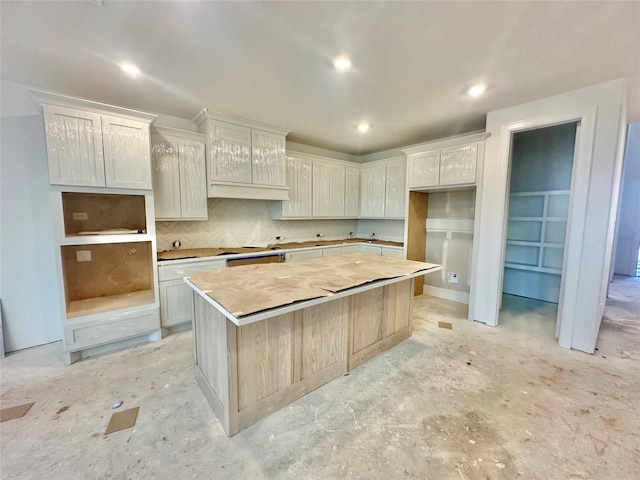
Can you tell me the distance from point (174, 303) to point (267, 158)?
2307 mm

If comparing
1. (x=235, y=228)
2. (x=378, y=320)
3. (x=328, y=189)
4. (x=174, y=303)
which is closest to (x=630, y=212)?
(x=328, y=189)

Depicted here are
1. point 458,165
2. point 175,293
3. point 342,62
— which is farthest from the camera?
point 458,165

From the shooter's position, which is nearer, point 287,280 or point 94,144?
point 287,280

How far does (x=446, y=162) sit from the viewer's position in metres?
3.71

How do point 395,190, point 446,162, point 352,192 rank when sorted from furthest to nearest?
1. point 352,192
2. point 395,190
3. point 446,162

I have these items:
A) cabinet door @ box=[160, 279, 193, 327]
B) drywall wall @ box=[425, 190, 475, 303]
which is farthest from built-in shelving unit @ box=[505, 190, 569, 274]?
cabinet door @ box=[160, 279, 193, 327]

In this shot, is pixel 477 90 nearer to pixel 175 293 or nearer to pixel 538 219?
pixel 538 219

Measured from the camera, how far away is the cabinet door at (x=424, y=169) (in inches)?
151

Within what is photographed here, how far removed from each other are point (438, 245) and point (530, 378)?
255cm

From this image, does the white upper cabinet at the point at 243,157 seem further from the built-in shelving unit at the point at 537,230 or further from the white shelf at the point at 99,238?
the built-in shelving unit at the point at 537,230

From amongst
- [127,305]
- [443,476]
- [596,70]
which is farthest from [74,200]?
[596,70]

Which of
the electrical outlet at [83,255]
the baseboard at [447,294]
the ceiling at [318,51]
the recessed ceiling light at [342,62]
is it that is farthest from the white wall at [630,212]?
the electrical outlet at [83,255]

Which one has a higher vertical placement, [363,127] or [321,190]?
[363,127]

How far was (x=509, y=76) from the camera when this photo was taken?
7.86 ft
